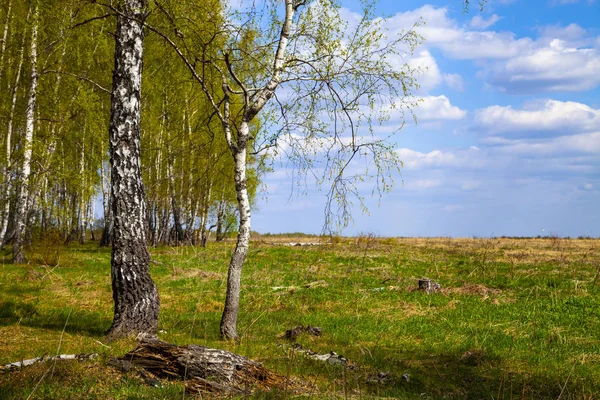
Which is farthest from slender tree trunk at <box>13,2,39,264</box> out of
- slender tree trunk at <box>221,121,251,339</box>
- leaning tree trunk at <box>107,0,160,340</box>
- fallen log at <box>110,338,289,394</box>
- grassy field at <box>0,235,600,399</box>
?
fallen log at <box>110,338,289,394</box>

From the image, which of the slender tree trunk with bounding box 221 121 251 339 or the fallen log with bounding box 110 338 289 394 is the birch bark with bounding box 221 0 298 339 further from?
the fallen log with bounding box 110 338 289 394

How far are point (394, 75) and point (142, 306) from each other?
6964 millimetres

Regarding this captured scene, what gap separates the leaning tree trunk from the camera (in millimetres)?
10664

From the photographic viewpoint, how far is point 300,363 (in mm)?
9320

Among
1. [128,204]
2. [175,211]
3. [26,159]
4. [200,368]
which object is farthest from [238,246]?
[175,211]

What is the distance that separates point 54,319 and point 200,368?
7.01m

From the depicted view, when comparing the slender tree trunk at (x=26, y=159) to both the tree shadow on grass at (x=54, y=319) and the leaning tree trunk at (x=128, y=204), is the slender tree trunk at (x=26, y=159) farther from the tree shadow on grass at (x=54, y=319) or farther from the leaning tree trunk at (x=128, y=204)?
the leaning tree trunk at (x=128, y=204)

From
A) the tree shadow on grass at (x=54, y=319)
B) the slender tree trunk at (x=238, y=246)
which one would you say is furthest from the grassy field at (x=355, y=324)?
the slender tree trunk at (x=238, y=246)

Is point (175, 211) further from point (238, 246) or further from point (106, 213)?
point (238, 246)

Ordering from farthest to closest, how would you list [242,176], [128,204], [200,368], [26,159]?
[26,159], [242,176], [128,204], [200,368]

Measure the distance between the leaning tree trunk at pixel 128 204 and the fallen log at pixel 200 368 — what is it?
273cm

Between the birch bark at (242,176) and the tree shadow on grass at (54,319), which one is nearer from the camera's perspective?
the birch bark at (242,176)

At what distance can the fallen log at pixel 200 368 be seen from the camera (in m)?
7.18

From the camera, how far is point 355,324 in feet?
37.1
